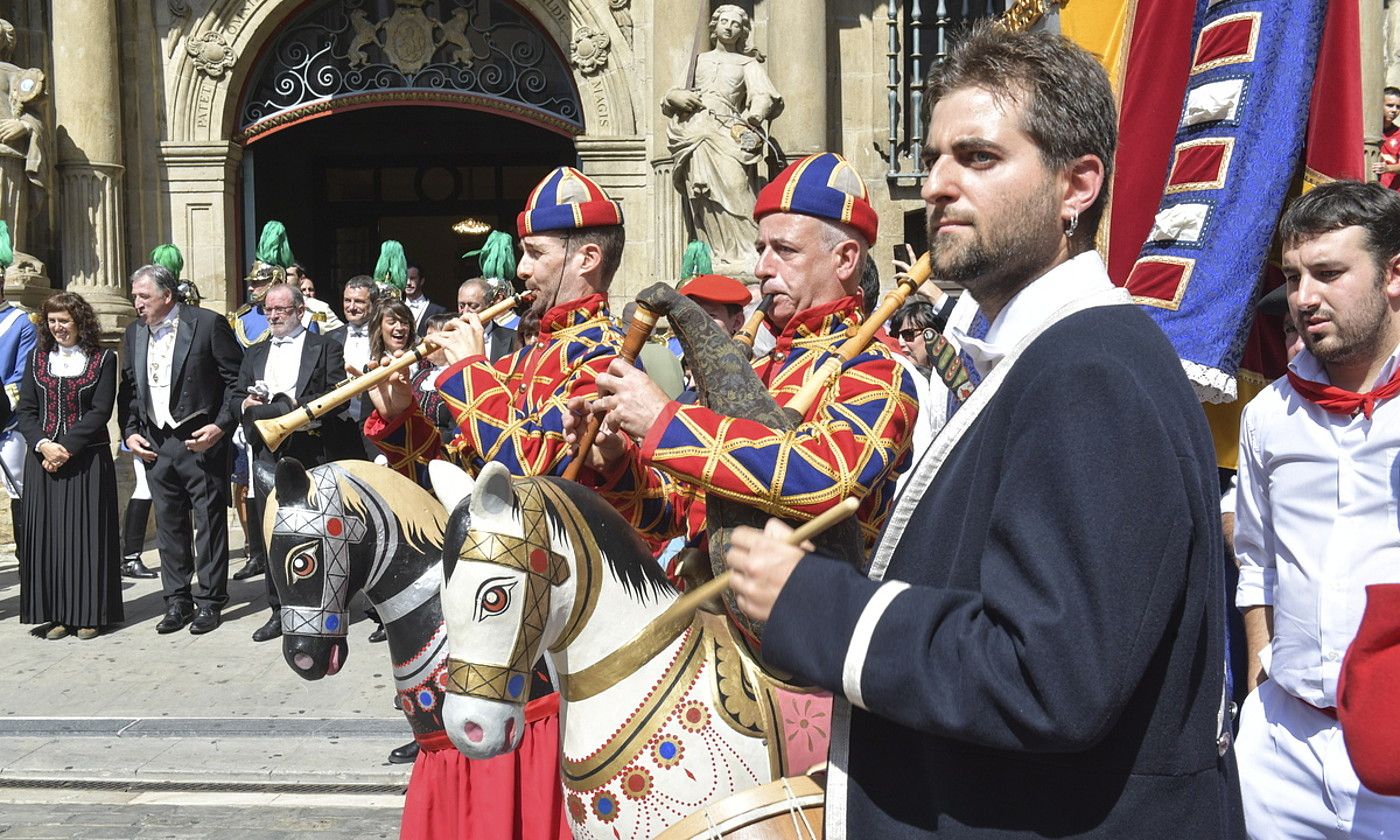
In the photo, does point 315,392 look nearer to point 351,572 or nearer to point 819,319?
point 351,572

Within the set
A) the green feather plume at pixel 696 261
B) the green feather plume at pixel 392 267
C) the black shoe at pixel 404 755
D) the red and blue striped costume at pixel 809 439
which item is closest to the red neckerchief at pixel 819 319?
the red and blue striped costume at pixel 809 439

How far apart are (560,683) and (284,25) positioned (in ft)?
39.1

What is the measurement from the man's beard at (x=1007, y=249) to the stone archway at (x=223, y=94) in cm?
1137

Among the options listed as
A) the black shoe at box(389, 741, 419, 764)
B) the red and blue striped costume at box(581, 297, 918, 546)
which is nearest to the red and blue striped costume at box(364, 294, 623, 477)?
the red and blue striped costume at box(581, 297, 918, 546)

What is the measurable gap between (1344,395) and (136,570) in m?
9.96

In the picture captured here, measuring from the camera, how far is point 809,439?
2779 millimetres

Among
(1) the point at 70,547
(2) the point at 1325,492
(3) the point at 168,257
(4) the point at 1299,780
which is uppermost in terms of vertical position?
(3) the point at 168,257

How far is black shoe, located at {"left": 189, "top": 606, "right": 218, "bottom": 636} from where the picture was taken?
9.02m

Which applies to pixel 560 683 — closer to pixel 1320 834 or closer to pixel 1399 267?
pixel 1320 834

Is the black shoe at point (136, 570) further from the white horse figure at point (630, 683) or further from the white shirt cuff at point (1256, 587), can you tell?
the white shirt cuff at point (1256, 587)

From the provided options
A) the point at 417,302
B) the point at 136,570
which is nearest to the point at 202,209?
the point at 417,302

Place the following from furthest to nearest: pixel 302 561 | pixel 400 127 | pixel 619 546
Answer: pixel 400 127
pixel 302 561
pixel 619 546

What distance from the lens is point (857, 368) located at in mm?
3102

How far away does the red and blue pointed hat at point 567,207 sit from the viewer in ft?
13.5
